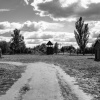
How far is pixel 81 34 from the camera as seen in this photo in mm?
71312

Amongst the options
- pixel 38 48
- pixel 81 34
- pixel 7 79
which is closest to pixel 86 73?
pixel 7 79

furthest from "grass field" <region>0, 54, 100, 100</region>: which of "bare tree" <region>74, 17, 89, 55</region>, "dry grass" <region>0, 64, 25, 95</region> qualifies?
"bare tree" <region>74, 17, 89, 55</region>

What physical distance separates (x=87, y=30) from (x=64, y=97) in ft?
220

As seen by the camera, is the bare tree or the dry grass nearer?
the dry grass

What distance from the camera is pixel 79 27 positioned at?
239 feet

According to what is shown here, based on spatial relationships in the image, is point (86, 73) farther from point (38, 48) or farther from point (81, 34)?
point (38, 48)

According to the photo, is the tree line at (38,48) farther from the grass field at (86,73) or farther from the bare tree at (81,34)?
the grass field at (86,73)

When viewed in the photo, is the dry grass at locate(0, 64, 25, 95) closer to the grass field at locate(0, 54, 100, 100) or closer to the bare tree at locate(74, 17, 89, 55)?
the grass field at locate(0, 54, 100, 100)

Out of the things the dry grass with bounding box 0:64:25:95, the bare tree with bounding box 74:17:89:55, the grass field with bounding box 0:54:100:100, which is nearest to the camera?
the dry grass with bounding box 0:64:25:95

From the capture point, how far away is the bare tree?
69.5 m

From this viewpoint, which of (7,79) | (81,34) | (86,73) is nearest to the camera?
(7,79)

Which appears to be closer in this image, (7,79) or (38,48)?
(7,79)

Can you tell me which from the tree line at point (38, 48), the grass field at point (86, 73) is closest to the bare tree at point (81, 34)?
the tree line at point (38, 48)

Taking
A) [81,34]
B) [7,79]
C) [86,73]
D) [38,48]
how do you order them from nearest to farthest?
[7,79]
[86,73]
[81,34]
[38,48]
